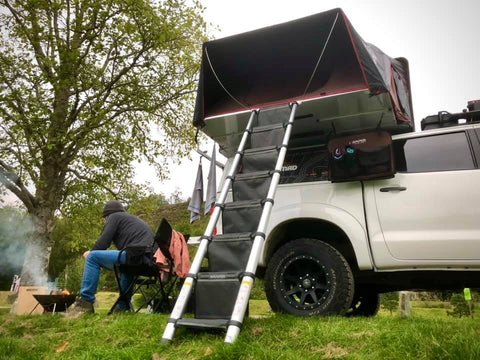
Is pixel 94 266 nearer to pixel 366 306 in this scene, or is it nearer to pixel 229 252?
pixel 229 252

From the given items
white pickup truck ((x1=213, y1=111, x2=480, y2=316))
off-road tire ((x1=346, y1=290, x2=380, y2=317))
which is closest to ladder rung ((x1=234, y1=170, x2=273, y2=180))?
white pickup truck ((x1=213, y1=111, x2=480, y2=316))

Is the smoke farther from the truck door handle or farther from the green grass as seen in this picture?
the truck door handle

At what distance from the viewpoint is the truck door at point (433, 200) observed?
3.61m

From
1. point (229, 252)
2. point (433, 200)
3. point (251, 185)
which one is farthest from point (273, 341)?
point (433, 200)

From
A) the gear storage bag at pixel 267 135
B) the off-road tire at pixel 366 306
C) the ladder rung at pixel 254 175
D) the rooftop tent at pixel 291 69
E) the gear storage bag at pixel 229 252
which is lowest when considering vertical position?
the off-road tire at pixel 366 306

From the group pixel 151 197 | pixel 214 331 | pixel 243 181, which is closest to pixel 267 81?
pixel 243 181

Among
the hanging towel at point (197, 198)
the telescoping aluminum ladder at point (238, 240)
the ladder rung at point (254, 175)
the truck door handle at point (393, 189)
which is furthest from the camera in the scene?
the hanging towel at point (197, 198)

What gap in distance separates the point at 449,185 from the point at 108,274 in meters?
40.4

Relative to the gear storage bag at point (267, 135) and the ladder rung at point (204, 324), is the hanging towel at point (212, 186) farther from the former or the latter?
the ladder rung at point (204, 324)

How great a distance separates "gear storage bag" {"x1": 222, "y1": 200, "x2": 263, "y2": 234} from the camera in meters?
3.79

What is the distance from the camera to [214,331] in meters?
3.26

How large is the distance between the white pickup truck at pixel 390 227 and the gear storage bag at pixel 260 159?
0.41 m

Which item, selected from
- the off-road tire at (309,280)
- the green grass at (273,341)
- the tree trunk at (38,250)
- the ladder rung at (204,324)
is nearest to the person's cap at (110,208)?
the green grass at (273,341)

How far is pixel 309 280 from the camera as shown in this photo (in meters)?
4.00
